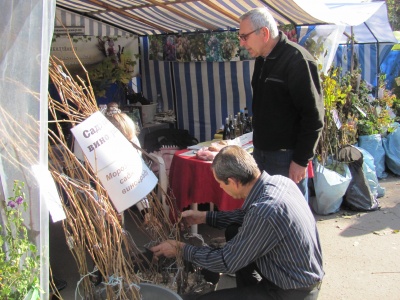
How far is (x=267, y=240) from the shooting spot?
6.81 ft

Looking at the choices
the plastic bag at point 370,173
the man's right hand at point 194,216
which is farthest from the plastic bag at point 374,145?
the man's right hand at point 194,216

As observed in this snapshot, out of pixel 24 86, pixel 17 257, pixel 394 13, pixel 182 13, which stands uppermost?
pixel 394 13

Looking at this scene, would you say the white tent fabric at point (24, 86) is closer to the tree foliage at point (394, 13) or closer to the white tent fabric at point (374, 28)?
the white tent fabric at point (374, 28)

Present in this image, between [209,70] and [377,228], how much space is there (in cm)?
282

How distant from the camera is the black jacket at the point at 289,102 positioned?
3.05 m

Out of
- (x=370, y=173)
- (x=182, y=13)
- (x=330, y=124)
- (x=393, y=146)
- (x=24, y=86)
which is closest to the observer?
(x=24, y=86)

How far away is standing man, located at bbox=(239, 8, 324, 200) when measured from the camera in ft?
10.0

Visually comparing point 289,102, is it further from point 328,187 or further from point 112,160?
point 328,187

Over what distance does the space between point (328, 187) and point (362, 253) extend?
0.91 metres

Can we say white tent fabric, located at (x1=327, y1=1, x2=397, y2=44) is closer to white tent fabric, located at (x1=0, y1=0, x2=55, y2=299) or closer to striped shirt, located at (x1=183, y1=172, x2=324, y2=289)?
striped shirt, located at (x1=183, y1=172, x2=324, y2=289)

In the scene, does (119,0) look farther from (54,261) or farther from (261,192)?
(261,192)

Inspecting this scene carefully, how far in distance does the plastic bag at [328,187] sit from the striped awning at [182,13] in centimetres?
155

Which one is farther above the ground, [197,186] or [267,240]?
[267,240]

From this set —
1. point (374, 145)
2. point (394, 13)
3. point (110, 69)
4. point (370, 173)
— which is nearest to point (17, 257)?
point (370, 173)
